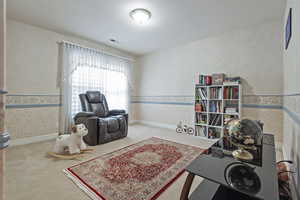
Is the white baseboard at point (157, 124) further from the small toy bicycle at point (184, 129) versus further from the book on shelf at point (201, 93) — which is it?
the book on shelf at point (201, 93)

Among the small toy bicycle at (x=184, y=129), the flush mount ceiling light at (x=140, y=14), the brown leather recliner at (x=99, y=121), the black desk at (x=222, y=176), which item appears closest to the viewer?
the black desk at (x=222, y=176)

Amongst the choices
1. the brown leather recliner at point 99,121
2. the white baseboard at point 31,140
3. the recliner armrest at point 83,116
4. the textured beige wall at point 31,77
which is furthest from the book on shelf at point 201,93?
the white baseboard at point 31,140

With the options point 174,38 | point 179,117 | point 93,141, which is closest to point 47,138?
point 93,141

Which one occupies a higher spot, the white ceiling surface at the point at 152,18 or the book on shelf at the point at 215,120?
the white ceiling surface at the point at 152,18

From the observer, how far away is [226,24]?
2555 mm

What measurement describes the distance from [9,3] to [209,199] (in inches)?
137

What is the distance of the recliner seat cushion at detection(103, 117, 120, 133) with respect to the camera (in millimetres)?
2531

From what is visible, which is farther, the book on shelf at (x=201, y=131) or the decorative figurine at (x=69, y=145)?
the book on shelf at (x=201, y=131)

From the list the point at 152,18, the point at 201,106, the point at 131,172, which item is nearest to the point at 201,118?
the point at 201,106

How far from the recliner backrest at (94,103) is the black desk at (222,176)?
2564 mm

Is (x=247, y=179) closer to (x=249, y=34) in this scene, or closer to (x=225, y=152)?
(x=225, y=152)

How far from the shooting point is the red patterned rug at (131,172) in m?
1.21

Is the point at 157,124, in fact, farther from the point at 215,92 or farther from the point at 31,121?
the point at 31,121

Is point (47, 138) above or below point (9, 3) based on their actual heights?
below
